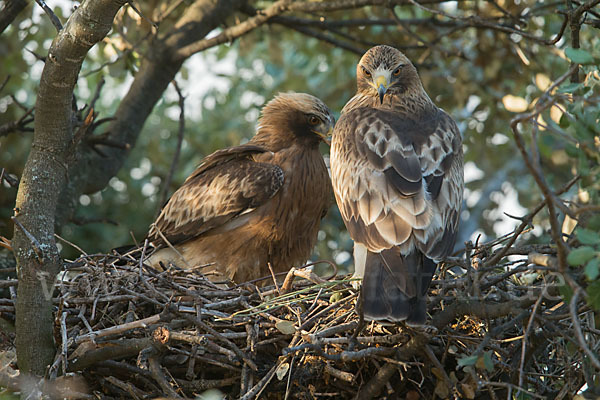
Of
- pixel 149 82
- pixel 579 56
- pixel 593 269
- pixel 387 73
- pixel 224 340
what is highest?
pixel 149 82

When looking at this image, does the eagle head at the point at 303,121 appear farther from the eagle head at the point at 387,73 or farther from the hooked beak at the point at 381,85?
the hooked beak at the point at 381,85

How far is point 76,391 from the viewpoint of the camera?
148 inches

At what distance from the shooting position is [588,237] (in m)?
2.61

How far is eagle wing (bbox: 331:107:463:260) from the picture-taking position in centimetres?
385

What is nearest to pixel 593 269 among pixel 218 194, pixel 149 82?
pixel 218 194

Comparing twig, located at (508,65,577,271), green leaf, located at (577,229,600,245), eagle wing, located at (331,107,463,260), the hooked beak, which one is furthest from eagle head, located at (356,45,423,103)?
green leaf, located at (577,229,600,245)

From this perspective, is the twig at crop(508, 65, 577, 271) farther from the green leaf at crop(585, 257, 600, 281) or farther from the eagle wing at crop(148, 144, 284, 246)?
the eagle wing at crop(148, 144, 284, 246)

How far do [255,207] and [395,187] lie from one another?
5.88 ft

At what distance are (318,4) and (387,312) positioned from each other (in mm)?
3380

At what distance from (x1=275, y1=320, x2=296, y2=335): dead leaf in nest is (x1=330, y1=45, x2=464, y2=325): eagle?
0.49 m

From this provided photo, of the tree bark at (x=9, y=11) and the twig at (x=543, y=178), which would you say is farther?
the tree bark at (x=9, y=11)

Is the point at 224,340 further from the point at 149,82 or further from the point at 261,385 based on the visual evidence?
the point at 149,82

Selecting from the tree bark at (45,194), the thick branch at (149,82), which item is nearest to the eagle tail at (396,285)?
the tree bark at (45,194)

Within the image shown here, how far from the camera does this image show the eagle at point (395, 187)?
3.61m
